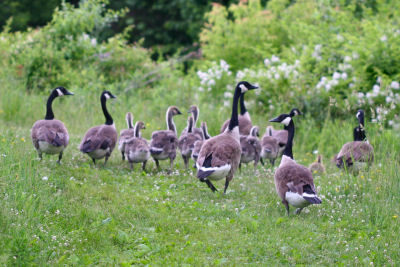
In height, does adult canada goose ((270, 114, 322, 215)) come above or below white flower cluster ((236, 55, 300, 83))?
below

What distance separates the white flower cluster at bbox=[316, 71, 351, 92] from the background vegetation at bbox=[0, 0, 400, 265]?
51 mm

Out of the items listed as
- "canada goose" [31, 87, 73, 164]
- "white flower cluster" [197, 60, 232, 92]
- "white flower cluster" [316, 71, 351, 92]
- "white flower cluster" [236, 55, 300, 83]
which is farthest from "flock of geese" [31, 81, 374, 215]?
"white flower cluster" [197, 60, 232, 92]

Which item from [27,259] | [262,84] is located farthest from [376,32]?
[27,259]

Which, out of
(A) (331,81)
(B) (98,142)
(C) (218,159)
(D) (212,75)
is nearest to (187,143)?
(B) (98,142)

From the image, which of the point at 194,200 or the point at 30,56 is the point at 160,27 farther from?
the point at 194,200

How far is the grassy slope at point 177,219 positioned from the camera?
271 inches

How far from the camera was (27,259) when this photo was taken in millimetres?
6320

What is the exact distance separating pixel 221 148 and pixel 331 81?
7.15 metres

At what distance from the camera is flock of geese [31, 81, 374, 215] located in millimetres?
8633

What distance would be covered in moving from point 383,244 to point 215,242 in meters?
2.46

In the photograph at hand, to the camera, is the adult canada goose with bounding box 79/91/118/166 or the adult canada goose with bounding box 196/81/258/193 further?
the adult canada goose with bounding box 79/91/118/166

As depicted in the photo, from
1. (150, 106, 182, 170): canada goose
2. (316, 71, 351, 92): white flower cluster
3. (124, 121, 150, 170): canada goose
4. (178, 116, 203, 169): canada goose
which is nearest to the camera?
(124, 121, 150, 170): canada goose

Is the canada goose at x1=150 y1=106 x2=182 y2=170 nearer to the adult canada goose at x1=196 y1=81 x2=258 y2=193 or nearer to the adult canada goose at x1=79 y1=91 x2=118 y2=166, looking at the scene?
the adult canada goose at x1=79 y1=91 x2=118 y2=166

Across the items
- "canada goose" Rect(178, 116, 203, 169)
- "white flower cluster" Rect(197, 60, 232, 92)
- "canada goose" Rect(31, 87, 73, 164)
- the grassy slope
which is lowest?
the grassy slope
